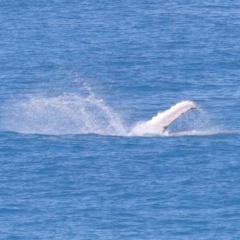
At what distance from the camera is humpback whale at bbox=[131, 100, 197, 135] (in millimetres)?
65500

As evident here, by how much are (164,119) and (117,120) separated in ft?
14.2

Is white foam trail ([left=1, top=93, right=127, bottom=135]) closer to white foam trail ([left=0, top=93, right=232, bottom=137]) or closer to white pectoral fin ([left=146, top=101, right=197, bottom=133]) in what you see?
white foam trail ([left=0, top=93, right=232, bottom=137])

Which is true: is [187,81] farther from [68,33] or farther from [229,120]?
[68,33]

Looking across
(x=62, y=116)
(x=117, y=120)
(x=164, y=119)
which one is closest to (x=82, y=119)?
(x=62, y=116)

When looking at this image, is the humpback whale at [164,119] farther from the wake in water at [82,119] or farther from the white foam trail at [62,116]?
the white foam trail at [62,116]

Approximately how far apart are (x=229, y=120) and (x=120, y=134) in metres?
5.85

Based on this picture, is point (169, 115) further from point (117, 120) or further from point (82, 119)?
point (82, 119)

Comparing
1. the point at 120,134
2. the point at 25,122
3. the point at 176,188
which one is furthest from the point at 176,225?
the point at 25,122

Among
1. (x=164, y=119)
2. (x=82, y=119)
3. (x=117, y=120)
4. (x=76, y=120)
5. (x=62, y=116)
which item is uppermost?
(x=62, y=116)

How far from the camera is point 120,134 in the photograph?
220 feet

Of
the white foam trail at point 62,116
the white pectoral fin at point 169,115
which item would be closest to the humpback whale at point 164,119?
the white pectoral fin at point 169,115

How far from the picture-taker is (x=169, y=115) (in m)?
66.0

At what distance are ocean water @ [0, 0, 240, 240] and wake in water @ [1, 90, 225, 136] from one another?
90mm

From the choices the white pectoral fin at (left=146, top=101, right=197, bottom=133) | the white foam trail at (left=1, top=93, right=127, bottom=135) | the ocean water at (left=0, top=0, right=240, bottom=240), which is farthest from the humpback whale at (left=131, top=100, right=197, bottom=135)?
the white foam trail at (left=1, top=93, right=127, bottom=135)
